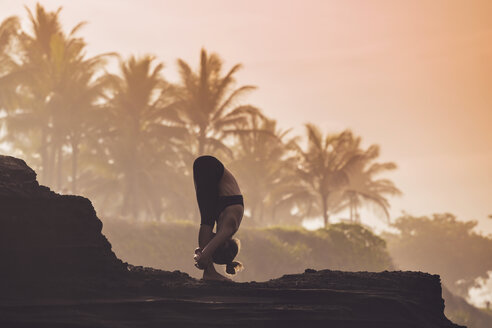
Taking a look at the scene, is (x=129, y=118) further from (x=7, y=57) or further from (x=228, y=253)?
(x=228, y=253)

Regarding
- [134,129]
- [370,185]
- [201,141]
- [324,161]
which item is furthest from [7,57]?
[370,185]

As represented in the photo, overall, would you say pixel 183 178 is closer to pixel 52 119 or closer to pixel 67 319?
pixel 52 119

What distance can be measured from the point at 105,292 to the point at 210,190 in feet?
3.77

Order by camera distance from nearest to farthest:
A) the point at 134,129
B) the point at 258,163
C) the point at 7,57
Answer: the point at 7,57, the point at 134,129, the point at 258,163

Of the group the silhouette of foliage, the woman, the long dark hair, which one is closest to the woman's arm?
the woman

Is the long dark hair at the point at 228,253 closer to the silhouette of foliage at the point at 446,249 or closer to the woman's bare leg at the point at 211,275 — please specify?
the woman's bare leg at the point at 211,275

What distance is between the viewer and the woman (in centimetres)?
532

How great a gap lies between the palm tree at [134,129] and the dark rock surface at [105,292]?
31.9 metres

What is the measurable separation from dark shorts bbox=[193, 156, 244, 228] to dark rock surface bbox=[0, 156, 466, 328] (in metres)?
0.59

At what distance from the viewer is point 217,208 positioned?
213 inches

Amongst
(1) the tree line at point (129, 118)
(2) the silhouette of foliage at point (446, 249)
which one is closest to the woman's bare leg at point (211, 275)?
(1) the tree line at point (129, 118)

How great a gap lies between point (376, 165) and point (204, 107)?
18.1m

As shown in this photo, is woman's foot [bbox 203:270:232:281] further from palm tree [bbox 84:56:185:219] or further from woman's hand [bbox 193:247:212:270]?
palm tree [bbox 84:56:185:219]

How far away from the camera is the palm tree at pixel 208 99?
35.9 m
